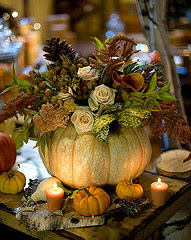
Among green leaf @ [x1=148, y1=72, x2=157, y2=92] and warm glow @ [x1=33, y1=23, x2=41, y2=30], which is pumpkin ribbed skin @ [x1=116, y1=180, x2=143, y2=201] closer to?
green leaf @ [x1=148, y1=72, x2=157, y2=92]

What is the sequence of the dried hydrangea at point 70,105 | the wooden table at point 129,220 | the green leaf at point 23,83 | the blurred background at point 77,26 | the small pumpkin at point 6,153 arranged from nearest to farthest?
the wooden table at point 129,220 → the dried hydrangea at point 70,105 → the green leaf at point 23,83 → the small pumpkin at point 6,153 → the blurred background at point 77,26

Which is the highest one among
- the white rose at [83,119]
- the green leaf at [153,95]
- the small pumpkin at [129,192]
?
the green leaf at [153,95]

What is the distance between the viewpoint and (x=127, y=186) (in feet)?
3.48

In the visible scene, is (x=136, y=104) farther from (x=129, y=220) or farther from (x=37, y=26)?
(x=37, y=26)

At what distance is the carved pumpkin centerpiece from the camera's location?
3.34 feet

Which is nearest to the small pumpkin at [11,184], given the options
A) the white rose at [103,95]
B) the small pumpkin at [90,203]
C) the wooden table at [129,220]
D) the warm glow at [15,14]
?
the wooden table at [129,220]

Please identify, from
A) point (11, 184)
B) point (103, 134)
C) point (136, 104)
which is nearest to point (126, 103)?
point (136, 104)

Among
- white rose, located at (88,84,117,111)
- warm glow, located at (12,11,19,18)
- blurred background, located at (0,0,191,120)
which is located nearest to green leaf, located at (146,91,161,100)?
white rose, located at (88,84,117,111)

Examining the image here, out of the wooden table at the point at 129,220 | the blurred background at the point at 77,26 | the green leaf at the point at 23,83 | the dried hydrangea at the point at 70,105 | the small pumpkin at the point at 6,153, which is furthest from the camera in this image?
the blurred background at the point at 77,26

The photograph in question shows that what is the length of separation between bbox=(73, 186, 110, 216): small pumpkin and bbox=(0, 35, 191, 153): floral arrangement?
0.54 feet

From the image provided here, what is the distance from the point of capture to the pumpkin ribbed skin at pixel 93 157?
106 cm

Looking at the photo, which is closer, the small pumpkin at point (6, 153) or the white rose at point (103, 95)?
the white rose at point (103, 95)

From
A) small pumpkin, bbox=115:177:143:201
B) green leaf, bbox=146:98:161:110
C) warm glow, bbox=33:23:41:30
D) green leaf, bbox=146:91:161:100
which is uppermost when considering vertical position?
green leaf, bbox=146:91:161:100

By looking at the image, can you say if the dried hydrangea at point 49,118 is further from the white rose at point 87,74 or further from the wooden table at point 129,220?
the wooden table at point 129,220
